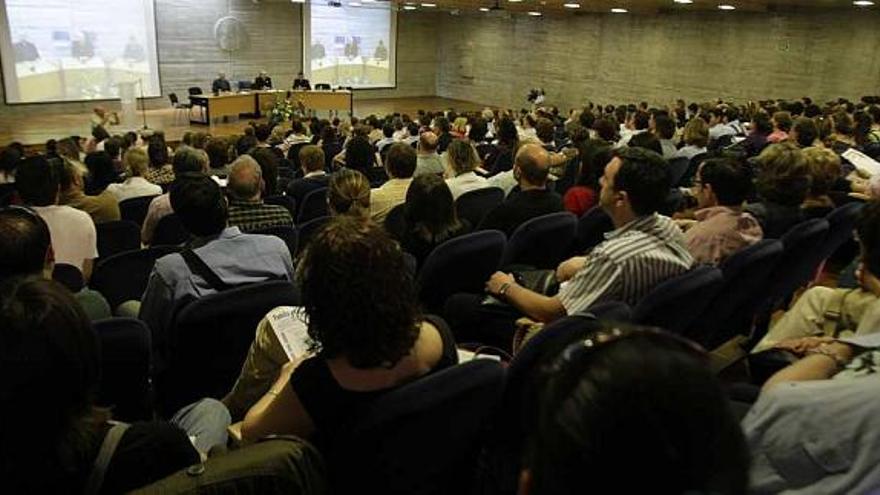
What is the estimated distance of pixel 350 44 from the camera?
20.5 meters

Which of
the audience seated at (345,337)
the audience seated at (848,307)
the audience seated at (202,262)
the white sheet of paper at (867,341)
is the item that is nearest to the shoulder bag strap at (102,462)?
the audience seated at (345,337)

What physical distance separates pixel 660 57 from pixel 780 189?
14.2 meters

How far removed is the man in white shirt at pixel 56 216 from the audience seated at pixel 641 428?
346 cm

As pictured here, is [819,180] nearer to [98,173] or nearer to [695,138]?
[695,138]

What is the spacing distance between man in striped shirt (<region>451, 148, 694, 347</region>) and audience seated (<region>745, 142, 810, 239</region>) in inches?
49.8

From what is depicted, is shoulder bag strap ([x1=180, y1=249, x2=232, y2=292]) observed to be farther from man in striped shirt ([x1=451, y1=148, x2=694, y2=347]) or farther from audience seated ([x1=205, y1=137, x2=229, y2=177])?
audience seated ([x1=205, y1=137, x2=229, y2=177])

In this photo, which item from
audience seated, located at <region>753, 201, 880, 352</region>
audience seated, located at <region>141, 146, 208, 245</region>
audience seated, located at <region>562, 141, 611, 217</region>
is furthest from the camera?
audience seated, located at <region>562, 141, 611, 217</region>

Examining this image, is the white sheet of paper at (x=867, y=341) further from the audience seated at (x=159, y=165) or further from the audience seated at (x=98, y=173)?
the audience seated at (x=98, y=173)

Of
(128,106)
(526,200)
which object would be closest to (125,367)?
(526,200)

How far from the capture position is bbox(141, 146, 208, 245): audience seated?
4387 millimetres

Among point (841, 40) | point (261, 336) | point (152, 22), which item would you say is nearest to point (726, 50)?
point (841, 40)

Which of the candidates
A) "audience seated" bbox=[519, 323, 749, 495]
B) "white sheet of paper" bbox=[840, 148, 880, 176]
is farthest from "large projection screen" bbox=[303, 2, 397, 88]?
"audience seated" bbox=[519, 323, 749, 495]

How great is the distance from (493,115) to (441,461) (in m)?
10.8

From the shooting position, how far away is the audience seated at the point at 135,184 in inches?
211
